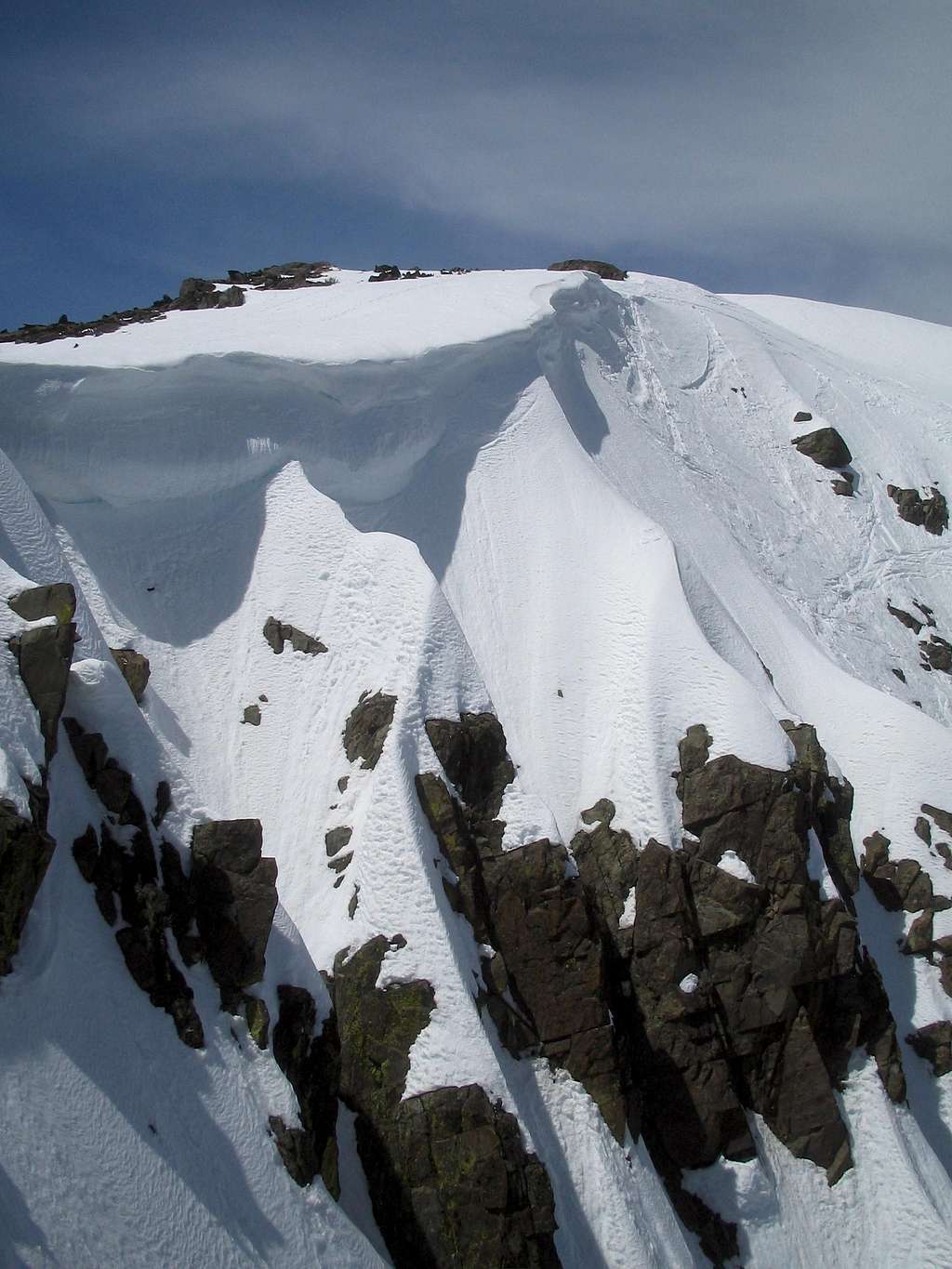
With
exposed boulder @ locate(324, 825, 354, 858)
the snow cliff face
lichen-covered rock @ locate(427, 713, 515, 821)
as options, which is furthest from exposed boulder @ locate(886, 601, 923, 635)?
exposed boulder @ locate(324, 825, 354, 858)

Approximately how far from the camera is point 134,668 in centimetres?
1830

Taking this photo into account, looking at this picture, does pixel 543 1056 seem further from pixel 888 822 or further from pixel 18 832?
pixel 888 822

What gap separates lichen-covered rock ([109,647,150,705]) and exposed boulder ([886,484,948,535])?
27062mm

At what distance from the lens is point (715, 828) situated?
1820 centimetres

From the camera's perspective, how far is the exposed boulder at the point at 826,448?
3406 centimetres

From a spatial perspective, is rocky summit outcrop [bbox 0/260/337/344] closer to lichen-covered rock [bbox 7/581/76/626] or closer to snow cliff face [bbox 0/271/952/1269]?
snow cliff face [bbox 0/271/952/1269]

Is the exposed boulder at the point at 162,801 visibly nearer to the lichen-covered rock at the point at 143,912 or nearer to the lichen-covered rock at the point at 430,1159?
the lichen-covered rock at the point at 143,912

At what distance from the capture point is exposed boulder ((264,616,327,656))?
1995 cm

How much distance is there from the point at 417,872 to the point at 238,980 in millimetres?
3662

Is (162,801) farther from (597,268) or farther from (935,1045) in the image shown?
(597,268)

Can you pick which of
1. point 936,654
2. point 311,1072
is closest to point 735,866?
point 311,1072

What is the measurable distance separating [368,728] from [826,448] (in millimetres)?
23641

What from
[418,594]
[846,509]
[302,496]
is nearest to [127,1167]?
[418,594]

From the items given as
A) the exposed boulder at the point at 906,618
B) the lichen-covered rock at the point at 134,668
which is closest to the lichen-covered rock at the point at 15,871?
the lichen-covered rock at the point at 134,668
